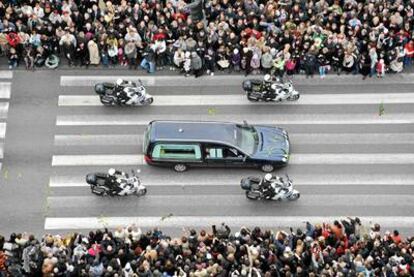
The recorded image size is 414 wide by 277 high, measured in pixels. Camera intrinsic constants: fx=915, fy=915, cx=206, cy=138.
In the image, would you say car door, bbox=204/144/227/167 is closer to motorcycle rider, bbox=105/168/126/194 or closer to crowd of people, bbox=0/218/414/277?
motorcycle rider, bbox=105/168/126/194

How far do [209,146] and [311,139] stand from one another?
14.5ft

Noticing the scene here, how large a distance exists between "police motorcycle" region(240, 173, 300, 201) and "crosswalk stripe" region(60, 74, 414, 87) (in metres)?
5.81

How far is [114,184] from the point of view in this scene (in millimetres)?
33094

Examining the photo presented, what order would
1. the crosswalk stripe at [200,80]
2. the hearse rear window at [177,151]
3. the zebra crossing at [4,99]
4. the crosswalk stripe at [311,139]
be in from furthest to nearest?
the crosswalk stripe at [200,80], the zebra crossing at [4,99], the crosswalk stripe at [311,139], the hearse rear window at [177,151]

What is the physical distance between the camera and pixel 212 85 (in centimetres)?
3756

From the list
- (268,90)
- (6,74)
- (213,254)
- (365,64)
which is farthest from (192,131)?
(6,74)

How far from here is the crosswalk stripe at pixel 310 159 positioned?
114 ft

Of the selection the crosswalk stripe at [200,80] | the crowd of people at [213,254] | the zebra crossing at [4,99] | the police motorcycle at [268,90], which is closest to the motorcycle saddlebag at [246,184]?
the crowd of people at [213,254]

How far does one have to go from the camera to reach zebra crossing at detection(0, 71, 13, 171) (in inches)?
1400

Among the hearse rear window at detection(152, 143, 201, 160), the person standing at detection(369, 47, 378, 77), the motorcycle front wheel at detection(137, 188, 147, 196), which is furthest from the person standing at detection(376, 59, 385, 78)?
the motorcycle front wheel at detection(137, 188, 147, 196)

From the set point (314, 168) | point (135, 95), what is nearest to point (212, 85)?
point (135, 95)

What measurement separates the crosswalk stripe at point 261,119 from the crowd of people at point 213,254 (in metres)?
6.80

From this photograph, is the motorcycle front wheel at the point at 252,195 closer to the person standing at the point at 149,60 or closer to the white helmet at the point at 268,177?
the white helmet at the point at 268,177

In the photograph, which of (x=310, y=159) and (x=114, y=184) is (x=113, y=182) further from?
(x=310, y=159)
